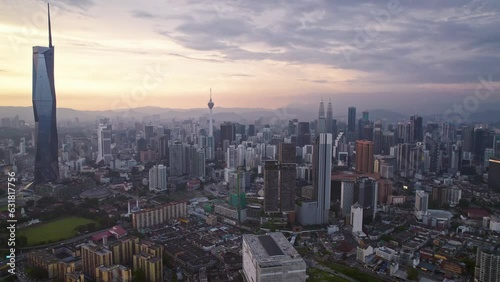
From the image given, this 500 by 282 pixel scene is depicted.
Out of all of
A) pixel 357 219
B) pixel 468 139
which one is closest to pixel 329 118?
pixel 468 139

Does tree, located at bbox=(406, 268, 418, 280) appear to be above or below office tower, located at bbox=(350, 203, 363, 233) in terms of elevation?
below

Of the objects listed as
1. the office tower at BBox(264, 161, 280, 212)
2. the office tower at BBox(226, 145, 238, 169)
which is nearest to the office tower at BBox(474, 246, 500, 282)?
the office tower at BBox(264, 161, 280, 212)

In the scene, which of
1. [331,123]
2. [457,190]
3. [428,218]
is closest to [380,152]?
[331,123]

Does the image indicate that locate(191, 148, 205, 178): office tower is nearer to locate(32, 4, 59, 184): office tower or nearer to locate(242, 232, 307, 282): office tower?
locate(32, 4, 59, 184): office tower

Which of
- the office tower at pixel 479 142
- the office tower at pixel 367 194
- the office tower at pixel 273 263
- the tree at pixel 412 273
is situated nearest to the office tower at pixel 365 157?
the office tower at pixel 367 194

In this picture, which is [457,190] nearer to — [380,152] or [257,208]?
[257,208]

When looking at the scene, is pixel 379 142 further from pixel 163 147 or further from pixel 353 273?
pixel 353 273

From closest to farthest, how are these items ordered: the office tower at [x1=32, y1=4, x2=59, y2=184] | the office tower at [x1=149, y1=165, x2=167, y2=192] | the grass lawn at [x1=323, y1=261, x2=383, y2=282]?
the grass lawn at [x1=323, y1=261, x2=383, y2=282], the office tower at [x1=32, y1=4, x2=59, y2=184], the office tower at [x1=149, y1=165, x2=167, y2=192]
